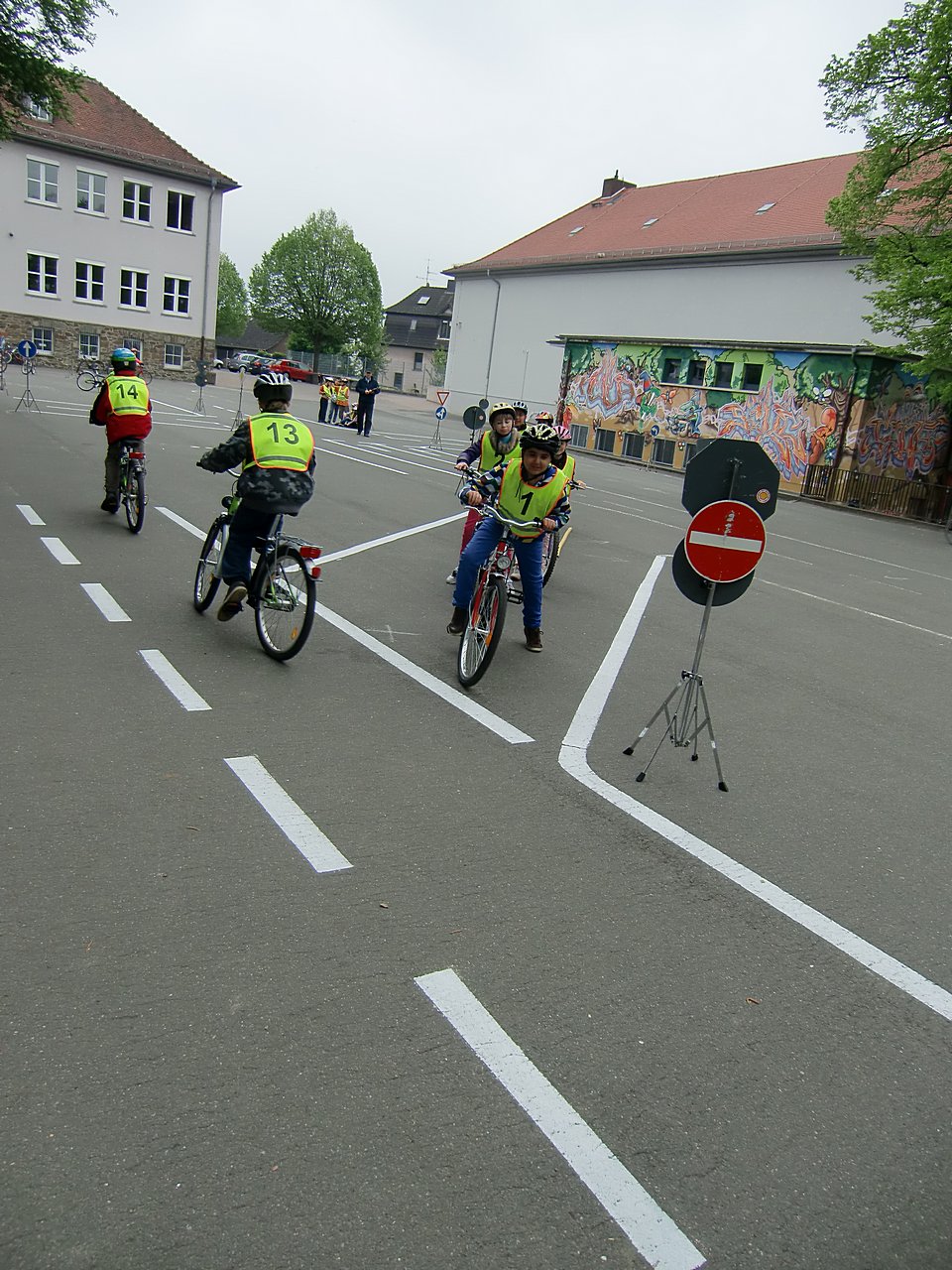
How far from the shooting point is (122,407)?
1003cm

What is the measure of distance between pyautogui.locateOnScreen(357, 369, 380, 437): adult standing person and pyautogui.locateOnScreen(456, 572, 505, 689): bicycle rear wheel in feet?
79.7

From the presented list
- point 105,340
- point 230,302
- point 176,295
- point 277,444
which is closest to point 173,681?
point 277,444

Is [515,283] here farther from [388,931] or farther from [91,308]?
[388,931]

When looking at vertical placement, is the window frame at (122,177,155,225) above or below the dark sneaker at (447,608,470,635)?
above

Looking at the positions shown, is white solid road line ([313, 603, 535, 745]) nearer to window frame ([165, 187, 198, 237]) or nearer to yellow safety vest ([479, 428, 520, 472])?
yellow safety vest ([479, 428, 520, 472])

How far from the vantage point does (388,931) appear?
11.8ft

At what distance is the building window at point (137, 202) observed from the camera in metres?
48.6

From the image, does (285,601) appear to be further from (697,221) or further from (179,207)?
(179,207)

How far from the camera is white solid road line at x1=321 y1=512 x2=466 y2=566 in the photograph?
10753mm

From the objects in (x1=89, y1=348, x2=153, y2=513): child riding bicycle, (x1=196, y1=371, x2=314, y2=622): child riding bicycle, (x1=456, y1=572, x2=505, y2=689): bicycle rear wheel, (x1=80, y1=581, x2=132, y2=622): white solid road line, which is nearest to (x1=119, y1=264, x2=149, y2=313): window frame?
(x1=89, y1=348, x2=153, y2=513): child riding bicycle

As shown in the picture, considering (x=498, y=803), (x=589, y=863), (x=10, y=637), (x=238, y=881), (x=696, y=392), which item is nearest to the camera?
(x=238, y=881)

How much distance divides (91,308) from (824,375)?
A: 36122 millimetres

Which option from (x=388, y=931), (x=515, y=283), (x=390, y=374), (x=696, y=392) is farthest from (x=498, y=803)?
(x=390, y=374)

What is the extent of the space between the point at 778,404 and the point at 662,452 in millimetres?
5221
